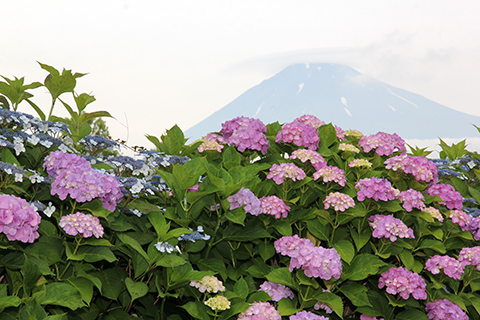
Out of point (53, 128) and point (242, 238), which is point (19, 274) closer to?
point (53, 128)

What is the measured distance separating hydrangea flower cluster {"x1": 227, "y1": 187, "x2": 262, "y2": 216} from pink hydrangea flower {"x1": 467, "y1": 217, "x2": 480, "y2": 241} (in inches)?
101

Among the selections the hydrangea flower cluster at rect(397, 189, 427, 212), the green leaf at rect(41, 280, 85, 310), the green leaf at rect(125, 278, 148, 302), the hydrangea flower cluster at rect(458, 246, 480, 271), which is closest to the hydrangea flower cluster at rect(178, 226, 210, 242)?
the green leaf at rect(125, 278, 148, 302)

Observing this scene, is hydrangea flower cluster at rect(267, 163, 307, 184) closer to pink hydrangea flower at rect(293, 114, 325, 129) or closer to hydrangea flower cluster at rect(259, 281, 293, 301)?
hydrangea flower cluster at rect(259, 281, 293, 301)

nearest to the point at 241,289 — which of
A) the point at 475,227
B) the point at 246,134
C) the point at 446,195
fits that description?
the point at 246,134

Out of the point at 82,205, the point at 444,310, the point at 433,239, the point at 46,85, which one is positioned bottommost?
the point at 444,310

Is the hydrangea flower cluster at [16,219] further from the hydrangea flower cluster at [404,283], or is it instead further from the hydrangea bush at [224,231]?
the hydrangea flower cluster at [404,283]

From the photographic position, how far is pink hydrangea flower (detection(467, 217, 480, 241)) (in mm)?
4715

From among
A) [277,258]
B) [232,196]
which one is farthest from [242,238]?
[277,258]

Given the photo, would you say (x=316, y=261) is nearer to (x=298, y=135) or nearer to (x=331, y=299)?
(x=331, y=299)

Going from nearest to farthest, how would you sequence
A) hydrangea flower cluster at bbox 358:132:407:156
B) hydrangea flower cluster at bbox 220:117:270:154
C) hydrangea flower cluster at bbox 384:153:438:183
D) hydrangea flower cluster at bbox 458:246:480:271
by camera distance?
hydrangea flower cluster at bbox 458:246:480:271 < hydrangea flower cluster at bbox 384:153:438:183 < hydrangea flower cluster at bbox 220:117:270:154 < hydrangea flower cluster at bbox 358:132:407:156

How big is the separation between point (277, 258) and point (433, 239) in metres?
1.69

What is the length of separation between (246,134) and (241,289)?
1699 mm

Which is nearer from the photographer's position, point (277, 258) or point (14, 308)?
point (14, 308)

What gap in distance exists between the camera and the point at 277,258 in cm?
426
